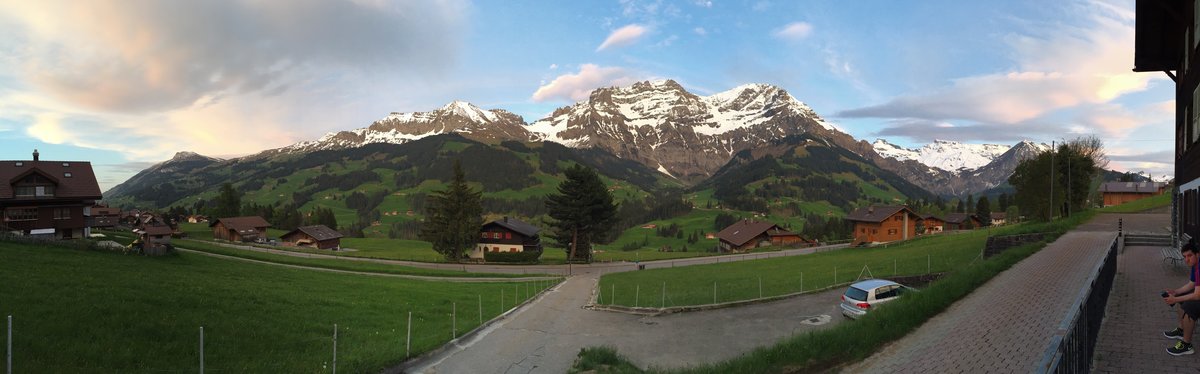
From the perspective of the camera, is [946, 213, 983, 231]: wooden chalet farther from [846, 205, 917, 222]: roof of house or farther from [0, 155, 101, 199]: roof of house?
[0, 155, 101, 199]: roof of house

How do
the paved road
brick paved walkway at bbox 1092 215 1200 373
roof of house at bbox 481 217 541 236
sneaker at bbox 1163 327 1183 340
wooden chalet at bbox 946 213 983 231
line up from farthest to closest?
wooden chalet at bbox 946 213 983 231 < roof of house at bbox 481 217 541 236 < the paved road < sneaker at bbox 1163 327 1183 340 < brick paved walkway at bbox 1092 215 1200 373

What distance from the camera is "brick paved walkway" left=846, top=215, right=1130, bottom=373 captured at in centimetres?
1034

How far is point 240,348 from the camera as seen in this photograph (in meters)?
16.0

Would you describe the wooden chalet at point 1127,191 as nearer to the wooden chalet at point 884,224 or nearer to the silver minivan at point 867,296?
the wooden chalet at point 884,224

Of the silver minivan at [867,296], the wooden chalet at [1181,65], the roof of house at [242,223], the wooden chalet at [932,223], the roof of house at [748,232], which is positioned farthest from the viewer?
the wooden chalet at [932,223]

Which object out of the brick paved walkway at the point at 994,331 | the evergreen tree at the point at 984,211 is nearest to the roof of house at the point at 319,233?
the brick paved walkway at the point at 994,331

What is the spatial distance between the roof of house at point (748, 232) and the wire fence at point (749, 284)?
217 ft

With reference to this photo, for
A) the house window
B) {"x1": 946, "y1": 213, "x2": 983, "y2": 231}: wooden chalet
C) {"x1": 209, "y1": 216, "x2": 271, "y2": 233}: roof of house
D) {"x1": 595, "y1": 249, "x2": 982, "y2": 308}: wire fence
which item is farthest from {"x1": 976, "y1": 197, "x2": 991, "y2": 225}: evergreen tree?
{"x1": 209, "y1": 216, "x2": 271, "y2": 233}: roof of house

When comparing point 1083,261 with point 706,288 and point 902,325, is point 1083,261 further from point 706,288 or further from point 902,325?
point 706,288

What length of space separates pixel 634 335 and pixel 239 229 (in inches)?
4674

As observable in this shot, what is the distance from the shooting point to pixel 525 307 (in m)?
32.4

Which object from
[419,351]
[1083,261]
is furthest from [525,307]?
[1083,261]

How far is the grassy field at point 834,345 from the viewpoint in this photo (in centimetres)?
1223

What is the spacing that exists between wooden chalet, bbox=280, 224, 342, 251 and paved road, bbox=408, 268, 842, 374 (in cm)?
9612
